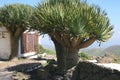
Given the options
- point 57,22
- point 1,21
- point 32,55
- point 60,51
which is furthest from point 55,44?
point 32,55

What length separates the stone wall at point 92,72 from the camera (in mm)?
15578

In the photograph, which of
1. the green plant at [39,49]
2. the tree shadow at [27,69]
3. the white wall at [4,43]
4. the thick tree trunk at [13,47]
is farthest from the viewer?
the green plant at [39,49]

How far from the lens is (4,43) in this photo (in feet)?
101

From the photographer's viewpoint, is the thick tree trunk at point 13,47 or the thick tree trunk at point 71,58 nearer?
the thick tree trunk at point 71,58

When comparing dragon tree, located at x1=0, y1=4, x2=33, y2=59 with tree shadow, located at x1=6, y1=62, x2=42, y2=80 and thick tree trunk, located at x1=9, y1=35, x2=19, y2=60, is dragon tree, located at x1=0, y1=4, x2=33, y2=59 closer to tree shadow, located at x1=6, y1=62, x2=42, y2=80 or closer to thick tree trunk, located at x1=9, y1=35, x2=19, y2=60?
thick tree trunk, located at x1=9, y1=35, x2=19, y2=60

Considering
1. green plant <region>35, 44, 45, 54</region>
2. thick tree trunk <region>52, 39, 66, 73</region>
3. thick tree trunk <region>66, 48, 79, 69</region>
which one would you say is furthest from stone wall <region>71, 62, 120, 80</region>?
→ green plant <region>35, 44, 45, 54</region>

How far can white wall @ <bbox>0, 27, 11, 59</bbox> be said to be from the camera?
3034 cm

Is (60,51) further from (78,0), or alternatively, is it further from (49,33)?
(78,0)

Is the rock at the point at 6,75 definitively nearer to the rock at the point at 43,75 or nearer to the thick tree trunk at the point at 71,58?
the rock at the point at 43,75

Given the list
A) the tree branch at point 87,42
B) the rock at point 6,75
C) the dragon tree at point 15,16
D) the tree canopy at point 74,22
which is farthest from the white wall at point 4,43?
the tree branch at point 87,42

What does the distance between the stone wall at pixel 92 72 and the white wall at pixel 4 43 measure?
1186 centimetres

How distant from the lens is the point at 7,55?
30.6 metres

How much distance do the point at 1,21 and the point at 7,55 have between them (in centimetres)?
358

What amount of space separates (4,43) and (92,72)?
14851mm
